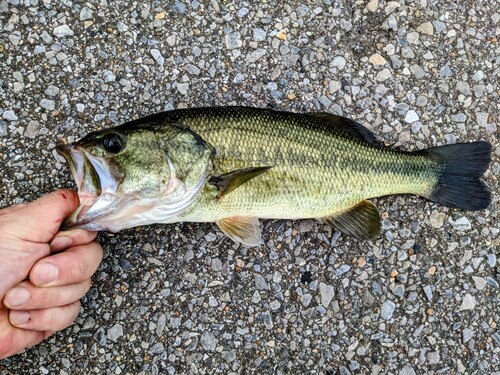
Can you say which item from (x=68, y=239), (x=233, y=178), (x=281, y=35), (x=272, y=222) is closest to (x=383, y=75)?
(x=281, y=35)

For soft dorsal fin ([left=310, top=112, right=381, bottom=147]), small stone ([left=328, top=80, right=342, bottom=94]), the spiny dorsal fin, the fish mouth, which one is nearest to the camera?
the fish mouth

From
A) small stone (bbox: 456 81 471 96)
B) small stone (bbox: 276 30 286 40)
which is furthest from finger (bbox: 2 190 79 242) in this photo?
small stone (bbox: 456 81 471 96)

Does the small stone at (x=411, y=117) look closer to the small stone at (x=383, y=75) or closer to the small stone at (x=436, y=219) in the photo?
the small stone at (x=383, y=75)

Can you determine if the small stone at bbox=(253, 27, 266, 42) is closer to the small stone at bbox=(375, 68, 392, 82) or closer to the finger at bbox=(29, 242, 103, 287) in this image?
the small stone at bbox=(375, 68, 392, 82)

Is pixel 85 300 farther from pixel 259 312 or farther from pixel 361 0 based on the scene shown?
pixel 361 0

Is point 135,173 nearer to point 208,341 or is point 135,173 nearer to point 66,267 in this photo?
point 66,267
